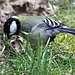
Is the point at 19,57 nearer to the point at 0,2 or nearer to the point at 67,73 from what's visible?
the point at 67,73

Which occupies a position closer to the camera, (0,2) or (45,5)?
(0,2)

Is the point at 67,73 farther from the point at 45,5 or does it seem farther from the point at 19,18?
the point at 45,5

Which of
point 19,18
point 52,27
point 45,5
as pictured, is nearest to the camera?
point 52,27

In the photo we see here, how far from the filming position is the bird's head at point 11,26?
115 inches

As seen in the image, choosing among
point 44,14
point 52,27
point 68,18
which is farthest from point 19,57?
point 44,14

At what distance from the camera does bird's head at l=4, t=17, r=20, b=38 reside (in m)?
2.92

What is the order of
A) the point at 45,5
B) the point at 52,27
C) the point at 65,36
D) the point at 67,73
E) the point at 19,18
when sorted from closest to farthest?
1. the point at 67,73
2. the point at 52,27
3. the point at 19,18
4. the point at 65,36
5. the point at 45,5

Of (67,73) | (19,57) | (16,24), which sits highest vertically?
(16,24)

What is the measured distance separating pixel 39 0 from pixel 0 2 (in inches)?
49.4

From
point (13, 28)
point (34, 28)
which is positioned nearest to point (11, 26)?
point (13, 28)

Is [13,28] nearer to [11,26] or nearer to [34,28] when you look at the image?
[11,26]

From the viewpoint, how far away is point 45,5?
5.30 metres

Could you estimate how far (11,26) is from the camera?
2.93 metres

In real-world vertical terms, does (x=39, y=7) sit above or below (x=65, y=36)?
above
